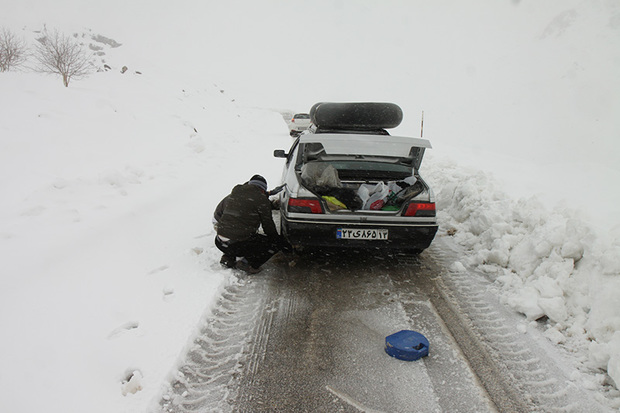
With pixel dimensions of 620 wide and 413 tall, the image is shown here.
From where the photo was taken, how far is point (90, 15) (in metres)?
69.0

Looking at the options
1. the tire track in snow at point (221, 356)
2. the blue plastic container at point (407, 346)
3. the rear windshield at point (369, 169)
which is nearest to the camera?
the tire track in snow at point (221, 356)

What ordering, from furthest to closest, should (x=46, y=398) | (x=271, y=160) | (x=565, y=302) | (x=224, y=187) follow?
1. (x=271, y=160)
2. (x=224, y=187)
3. (x=565, y=302)
4. (x=46, y=398)

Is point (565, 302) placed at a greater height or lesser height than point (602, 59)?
lesser

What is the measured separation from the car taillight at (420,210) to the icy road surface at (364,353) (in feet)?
2.38

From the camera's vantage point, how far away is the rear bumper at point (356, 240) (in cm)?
427

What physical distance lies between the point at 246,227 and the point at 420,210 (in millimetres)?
1985

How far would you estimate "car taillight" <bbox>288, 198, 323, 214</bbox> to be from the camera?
4.28 m

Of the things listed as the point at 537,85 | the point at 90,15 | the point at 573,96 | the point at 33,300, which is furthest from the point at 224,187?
the point at 90,15

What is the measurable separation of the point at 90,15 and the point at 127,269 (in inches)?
3240

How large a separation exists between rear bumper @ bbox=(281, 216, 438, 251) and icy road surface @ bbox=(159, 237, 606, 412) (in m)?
0.40

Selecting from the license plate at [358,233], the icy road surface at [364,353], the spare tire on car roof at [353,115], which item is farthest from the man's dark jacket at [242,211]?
the spare tire on car roof at [353,115]

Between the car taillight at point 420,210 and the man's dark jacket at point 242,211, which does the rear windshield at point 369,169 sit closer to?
the car taillight at point 420,210

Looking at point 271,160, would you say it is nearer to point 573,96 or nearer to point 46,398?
point 46,398

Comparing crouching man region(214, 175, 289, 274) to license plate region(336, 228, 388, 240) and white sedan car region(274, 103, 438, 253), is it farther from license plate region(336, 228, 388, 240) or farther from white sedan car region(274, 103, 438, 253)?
Answer: license plate region(336, 228, 388, 240)
